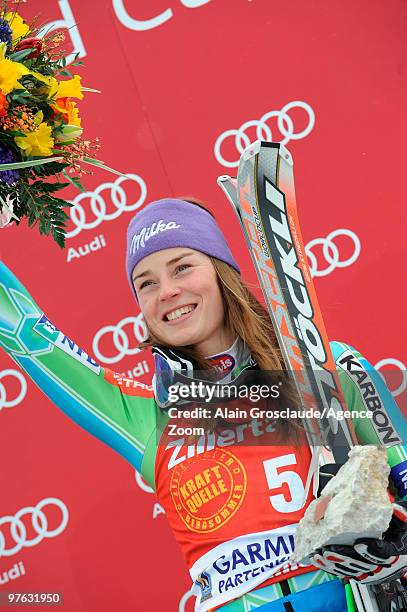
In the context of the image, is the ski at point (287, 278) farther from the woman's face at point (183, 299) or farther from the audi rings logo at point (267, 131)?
the audi rings logo at point (267, 131)

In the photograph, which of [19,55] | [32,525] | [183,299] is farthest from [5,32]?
[32,525]

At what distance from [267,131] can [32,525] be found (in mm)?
1570

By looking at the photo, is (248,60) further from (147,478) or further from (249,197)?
(147,478)

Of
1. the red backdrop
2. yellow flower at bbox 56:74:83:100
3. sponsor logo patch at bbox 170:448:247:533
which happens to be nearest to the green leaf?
yellow flower at bbox 56:74:83:100

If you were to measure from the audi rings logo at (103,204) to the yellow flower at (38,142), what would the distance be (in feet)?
3.76

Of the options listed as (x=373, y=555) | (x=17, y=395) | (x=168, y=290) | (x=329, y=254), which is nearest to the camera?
(x=373, y=555)

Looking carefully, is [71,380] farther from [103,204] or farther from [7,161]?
[103,204]

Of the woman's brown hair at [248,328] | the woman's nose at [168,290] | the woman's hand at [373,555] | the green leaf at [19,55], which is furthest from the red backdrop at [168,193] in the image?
the woman's hand at [373,555]

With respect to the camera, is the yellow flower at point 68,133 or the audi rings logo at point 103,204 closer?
the yellow flower at point 68,133

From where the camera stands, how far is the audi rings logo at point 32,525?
3303mm

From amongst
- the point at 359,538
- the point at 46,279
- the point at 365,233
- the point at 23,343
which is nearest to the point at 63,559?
the point at 46,279

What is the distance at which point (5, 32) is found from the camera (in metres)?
2.14

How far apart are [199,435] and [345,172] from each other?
4.25ft

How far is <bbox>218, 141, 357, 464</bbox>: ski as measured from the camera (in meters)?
2.12
